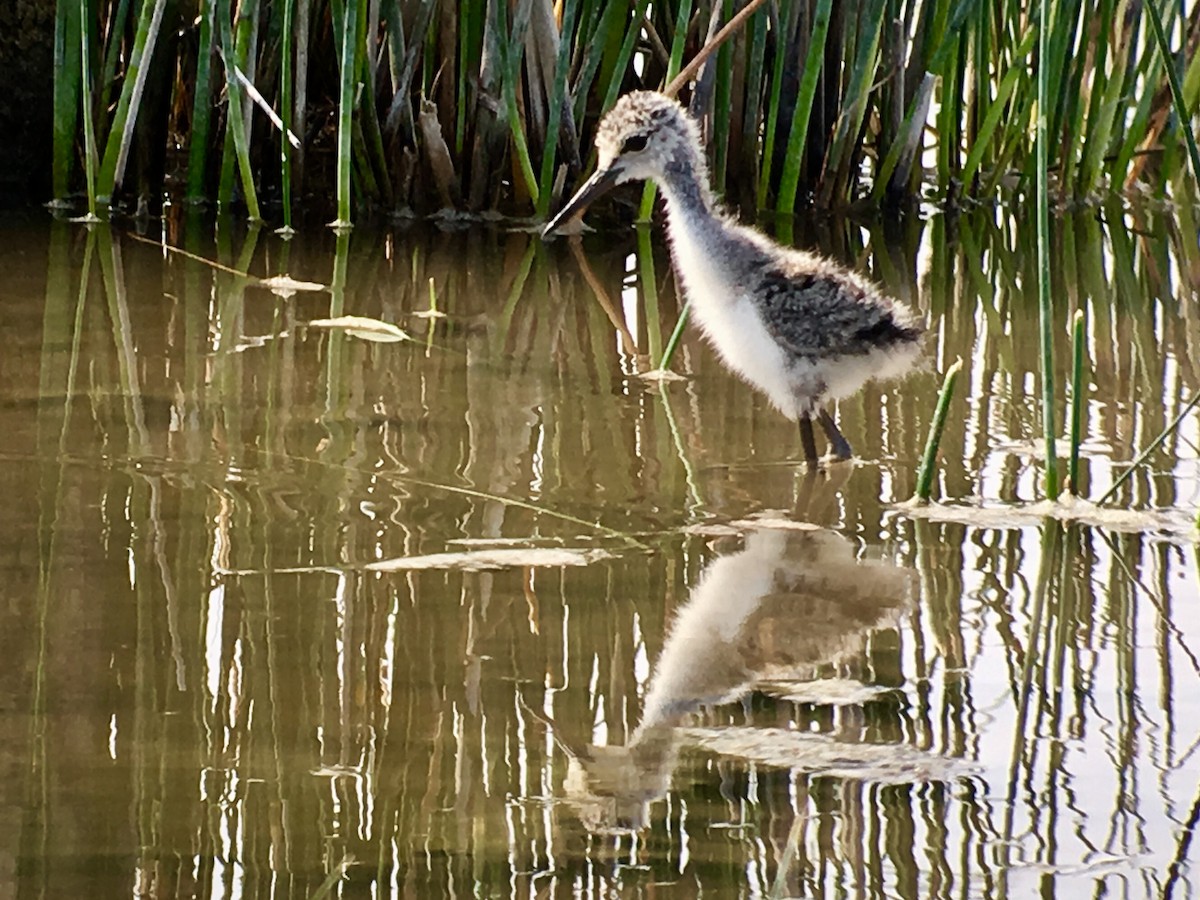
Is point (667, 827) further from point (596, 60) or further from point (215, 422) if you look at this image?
point (596, 60)

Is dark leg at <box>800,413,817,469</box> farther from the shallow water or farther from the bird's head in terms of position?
the bird's head

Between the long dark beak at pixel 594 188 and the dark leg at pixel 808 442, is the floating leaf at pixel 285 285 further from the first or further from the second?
the dark leg at pixel 808 442

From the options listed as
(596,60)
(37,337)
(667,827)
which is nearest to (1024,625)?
(667,827)

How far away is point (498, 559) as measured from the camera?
337cm

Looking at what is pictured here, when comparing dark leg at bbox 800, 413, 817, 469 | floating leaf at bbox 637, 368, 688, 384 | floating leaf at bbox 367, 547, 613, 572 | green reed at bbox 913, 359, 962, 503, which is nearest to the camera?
floating leaf at bbox 367, 547, 613, 572

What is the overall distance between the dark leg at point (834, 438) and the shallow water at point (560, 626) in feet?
0.37

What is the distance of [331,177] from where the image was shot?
7.98 metres

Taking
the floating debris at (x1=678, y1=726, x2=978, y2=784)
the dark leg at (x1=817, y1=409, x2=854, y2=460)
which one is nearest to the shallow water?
the floating debris at (x1=678, y1=726, x2=978, y2=784)

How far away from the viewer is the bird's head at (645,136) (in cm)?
456

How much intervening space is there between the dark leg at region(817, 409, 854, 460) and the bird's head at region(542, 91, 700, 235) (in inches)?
30.2

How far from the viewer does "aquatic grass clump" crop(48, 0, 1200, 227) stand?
22.9ft

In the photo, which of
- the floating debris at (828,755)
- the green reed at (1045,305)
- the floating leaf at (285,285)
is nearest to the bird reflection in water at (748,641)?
the floating debris at (828,755)

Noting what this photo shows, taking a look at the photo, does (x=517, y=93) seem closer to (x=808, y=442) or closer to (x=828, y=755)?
(x=808, y=442)

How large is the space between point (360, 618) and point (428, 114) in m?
4.41
